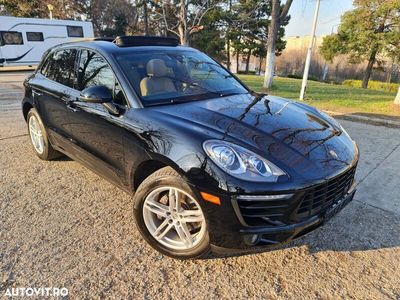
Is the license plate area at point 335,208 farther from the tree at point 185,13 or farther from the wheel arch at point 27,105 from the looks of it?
the tree at point 185,13

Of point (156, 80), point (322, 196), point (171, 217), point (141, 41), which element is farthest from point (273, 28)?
point (171, 217)

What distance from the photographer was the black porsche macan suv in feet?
6.70

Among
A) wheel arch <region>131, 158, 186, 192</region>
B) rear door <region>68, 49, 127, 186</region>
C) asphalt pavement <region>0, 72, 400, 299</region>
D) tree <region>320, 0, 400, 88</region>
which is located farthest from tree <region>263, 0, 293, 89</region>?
tree <region>320, 0, 400, 88</region>

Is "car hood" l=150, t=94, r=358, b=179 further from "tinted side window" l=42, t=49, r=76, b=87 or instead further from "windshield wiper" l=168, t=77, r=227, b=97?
"tinted side window" l=42, t=49, r=76, b=87

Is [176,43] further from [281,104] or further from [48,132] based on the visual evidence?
[48,132]

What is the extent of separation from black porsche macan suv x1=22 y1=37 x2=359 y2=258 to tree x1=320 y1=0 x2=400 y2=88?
764 inches

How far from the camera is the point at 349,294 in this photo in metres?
2.13

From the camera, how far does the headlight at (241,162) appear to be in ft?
6.64

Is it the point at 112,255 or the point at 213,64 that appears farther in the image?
the point at 213,64

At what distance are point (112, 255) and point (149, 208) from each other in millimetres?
486

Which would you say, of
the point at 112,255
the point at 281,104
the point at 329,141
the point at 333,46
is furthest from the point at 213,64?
the point at 333,46

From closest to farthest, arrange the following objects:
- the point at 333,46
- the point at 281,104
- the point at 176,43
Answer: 1. the point at 281,104
2. the point at 176,43
3. the point at 333,46

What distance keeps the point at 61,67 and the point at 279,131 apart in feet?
9.24

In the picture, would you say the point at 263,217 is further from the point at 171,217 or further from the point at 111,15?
the point at 111,15
